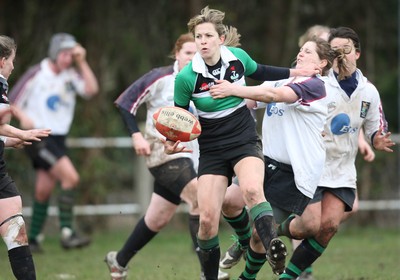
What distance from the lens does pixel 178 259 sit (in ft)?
31.9

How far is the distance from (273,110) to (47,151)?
4.61 m

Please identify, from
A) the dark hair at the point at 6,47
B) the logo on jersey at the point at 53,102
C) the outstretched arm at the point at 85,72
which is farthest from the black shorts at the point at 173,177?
the outstretched arm at the point at 85,72

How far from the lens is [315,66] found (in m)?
6.59

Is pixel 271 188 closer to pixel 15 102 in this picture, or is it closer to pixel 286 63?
pixel 15 102

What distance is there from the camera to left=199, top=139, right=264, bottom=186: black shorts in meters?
6.32

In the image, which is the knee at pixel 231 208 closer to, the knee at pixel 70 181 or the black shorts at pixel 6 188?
the black shorts at pixel 6 188

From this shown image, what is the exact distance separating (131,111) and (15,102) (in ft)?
11.3

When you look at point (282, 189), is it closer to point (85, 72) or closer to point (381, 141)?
point (381, 141)

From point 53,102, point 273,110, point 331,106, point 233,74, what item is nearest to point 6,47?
point 233,74

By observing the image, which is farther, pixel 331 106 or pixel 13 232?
pixel 331 106

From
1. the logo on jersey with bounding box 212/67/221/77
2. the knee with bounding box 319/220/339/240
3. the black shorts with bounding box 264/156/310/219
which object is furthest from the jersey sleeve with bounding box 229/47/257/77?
the knee with bounding box 319/220/339/240

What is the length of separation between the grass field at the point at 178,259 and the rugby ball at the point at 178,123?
1955 mm

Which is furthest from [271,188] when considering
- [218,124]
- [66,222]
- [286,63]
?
[286,63]

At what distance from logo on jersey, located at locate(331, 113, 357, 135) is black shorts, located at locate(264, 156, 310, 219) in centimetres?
58
